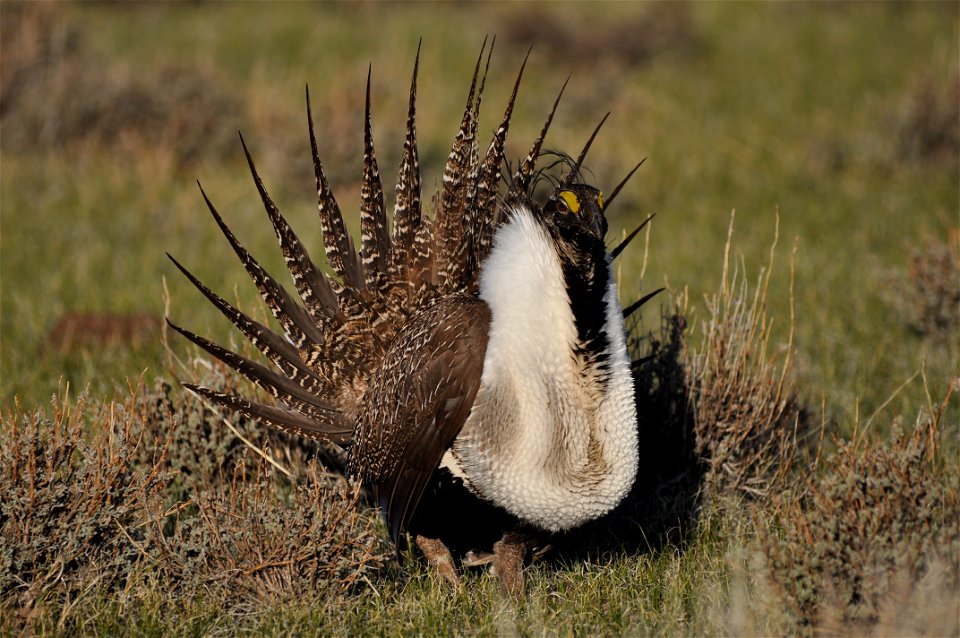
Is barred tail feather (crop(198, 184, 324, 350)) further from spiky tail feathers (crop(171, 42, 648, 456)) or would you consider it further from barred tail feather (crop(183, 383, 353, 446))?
barred tail feather (crop(183, 383, 353, 446))

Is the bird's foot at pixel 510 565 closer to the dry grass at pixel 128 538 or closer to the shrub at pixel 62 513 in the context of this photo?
the dry grass at pixel 128 538

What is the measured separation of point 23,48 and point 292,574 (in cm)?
656

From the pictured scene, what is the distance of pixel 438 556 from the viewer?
331 cm

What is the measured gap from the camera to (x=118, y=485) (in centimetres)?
318

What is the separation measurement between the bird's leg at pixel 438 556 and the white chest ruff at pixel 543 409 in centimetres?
48

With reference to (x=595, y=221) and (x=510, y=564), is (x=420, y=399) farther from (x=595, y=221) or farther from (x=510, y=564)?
(x=595, y=221)

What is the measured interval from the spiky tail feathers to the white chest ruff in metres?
0.45

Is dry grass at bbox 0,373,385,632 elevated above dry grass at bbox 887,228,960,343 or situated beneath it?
situated beneath

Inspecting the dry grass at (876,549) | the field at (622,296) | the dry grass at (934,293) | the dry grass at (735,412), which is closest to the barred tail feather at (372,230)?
the field at (622,296)

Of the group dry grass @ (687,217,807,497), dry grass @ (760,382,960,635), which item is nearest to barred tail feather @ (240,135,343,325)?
dry grass @ (687,217,807,497)

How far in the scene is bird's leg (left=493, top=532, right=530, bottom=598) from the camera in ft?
10.1

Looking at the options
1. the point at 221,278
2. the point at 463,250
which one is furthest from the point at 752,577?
the point at 221,278

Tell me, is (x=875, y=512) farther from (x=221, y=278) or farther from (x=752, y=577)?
(x=221, y=278)

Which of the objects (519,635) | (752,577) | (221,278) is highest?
(752,577)
